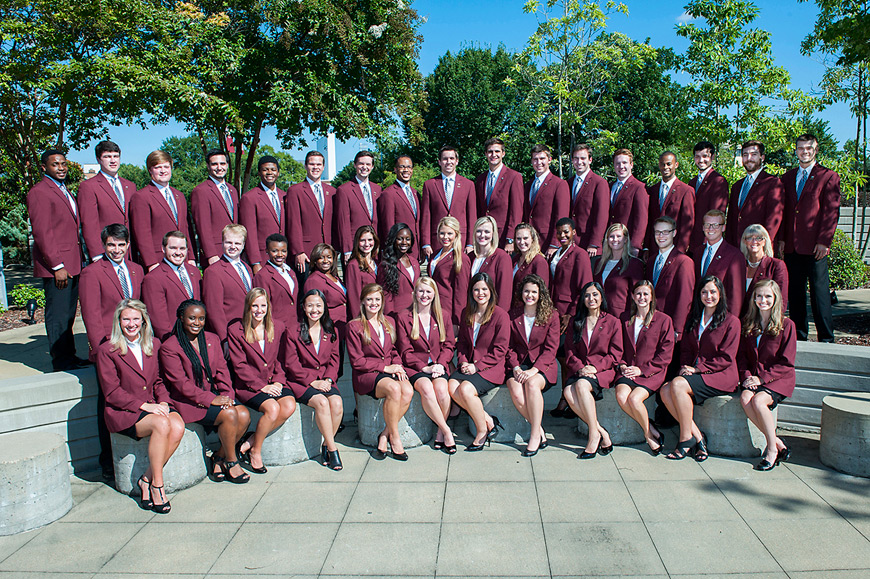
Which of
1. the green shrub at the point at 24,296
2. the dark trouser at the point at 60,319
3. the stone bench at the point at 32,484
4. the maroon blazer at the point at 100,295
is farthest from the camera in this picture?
the green shrub at the point at 24,296

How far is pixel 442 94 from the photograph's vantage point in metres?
31.0

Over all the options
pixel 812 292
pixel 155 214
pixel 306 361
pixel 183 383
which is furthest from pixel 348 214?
pixel 812 292

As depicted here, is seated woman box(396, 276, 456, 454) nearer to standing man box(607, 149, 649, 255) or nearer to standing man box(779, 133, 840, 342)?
standing man box(607, 149, 649, 255)

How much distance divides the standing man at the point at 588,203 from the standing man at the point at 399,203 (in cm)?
186

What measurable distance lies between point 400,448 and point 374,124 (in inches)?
511

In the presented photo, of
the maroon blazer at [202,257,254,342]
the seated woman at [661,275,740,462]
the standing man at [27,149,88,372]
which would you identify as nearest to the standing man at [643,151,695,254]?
the seated woman at [661,275,740,462]

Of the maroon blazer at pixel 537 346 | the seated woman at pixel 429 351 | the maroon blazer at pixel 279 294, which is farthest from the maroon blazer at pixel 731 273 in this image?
the maroon blazer at pixel 279 294

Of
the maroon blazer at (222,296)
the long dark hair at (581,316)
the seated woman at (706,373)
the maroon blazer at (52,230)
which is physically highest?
the maroon blazer at (52,230)

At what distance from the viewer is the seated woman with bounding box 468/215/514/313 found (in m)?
6.27

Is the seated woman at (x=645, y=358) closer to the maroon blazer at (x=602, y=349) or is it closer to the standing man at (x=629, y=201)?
the maroon blazer at (x=602, y=349)

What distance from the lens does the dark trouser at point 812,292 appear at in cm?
642

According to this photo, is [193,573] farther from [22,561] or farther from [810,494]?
[810,494]

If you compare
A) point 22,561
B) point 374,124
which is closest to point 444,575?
point 22,561

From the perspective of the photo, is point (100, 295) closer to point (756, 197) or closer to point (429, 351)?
point (429, 351)
